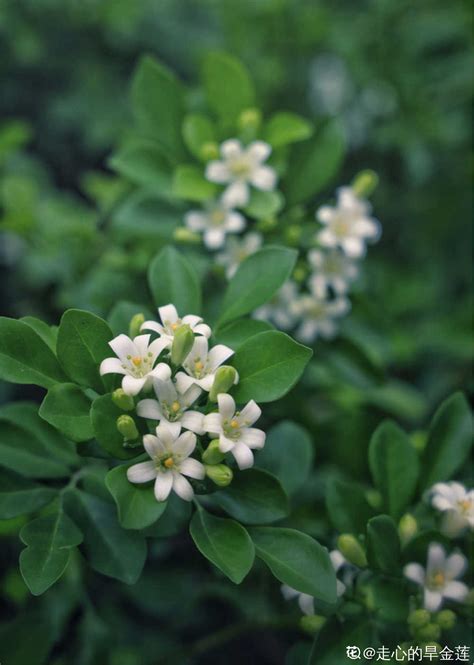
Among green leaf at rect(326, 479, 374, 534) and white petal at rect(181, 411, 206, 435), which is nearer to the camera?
white petal at rect(181, 411, 206, 435)

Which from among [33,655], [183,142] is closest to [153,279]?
[183,142]

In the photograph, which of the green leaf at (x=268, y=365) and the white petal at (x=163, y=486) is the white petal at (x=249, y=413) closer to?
the green leaf at (x=268, y=365)

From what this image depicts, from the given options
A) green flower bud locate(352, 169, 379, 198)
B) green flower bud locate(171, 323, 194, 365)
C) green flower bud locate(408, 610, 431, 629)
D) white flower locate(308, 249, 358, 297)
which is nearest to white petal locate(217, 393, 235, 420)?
green flower bud locate(171, 323, 194, 365)

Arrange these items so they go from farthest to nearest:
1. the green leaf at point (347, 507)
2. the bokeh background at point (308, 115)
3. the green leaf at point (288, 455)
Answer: the bokeh background at point (308, 115) → the green leaf at point (288, 455) → the green leaf at point (347, 507)

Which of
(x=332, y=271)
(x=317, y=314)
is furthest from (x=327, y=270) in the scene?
(x=317, y=314)

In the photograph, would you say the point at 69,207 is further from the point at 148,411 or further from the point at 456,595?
the point at 456,595

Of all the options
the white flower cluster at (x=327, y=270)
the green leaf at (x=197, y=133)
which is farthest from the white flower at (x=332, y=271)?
the green leaf at (x=197, y=133)

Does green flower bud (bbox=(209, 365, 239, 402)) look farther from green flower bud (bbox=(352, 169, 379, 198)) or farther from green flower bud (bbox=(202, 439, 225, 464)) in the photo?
green flower bud (bbox=(352, 169, 379, 198))
